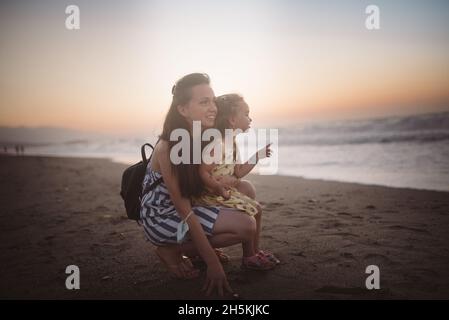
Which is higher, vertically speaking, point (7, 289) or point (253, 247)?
point (253, 247)

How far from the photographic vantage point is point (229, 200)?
2.65 m

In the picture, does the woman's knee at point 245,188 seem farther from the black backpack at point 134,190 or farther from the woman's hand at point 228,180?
the black backpack at point 134,190

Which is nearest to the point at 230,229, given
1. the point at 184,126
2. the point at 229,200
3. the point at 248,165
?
the point at 229,200

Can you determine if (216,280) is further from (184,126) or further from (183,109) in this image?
(183,109)

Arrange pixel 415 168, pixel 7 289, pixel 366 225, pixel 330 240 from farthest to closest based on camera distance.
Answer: pixel 415 168 → pixel 366 225 → pixel 330 240 → pixel 7 289

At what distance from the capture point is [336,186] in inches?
256

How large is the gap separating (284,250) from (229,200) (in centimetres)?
94

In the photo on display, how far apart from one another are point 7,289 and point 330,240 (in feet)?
9.46

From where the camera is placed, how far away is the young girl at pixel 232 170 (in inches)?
103

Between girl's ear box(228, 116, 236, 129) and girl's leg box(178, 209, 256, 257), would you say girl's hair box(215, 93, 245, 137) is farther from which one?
girl's leg box(178, 209, 256, 257)

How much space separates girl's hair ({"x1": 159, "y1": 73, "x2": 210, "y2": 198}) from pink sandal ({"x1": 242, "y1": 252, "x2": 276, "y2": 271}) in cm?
72

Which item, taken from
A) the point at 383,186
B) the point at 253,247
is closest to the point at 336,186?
the point at 383,186

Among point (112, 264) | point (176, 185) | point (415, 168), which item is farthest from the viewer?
point (415, 168)
